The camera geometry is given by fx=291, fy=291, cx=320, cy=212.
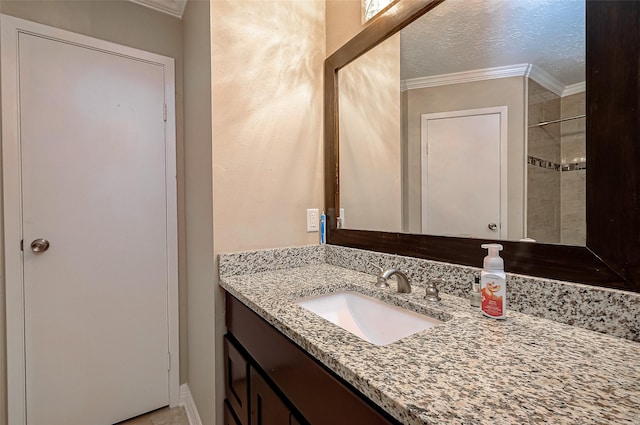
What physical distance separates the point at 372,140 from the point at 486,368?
1020 millimetres

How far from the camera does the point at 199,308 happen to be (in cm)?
145

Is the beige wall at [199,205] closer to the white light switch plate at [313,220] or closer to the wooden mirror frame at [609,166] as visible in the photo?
the white light switch plate at [313,220]

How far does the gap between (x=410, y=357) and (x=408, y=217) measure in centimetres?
65

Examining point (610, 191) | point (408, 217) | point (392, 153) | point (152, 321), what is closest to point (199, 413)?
point (152, 321)

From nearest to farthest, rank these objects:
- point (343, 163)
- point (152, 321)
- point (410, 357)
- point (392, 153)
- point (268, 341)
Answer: point (410, 357) → point (268, 341) → point (392, 153) → point (343, 163) → point (152, 321)

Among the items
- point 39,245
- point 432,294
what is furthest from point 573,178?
point 39,245

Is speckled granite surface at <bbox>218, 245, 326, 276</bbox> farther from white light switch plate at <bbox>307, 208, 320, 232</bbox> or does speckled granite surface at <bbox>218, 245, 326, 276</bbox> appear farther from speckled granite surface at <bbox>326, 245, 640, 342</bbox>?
speckled granite surface at <bbox>326, 245, 640, 342</bbox>

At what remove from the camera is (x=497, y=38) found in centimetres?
86

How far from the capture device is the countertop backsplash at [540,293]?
601 millimetres

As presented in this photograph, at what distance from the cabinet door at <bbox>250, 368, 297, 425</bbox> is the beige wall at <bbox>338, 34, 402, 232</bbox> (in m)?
0.70

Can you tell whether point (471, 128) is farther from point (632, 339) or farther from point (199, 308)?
point (199, 308)

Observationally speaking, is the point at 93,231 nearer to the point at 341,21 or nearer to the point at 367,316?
the point at 367,316

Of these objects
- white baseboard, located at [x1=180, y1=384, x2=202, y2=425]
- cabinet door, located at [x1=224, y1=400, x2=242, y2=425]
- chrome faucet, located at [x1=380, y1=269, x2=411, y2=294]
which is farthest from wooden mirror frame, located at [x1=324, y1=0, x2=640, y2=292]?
white baseboard, located at [x1=180, y1=384, x2=202, y2=425]

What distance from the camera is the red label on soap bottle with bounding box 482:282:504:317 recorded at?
28.0 inches
